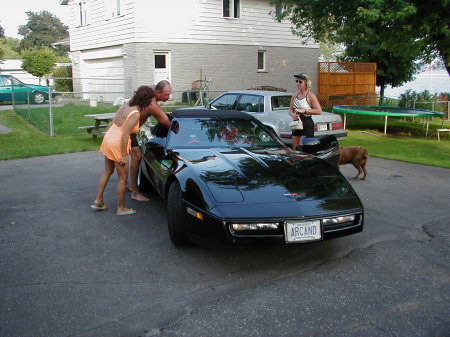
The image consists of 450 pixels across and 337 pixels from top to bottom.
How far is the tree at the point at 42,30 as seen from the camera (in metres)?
80.3

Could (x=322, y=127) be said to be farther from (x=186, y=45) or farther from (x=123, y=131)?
(x=186, y=45)

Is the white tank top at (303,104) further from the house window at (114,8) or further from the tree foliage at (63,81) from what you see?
the tree foliage at (63,81)

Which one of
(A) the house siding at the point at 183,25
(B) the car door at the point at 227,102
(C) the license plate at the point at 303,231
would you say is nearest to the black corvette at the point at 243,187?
(C) the license plate at the point at 303,231

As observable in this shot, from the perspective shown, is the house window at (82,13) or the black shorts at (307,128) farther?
the house window at (82,13)

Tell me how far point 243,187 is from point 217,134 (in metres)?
1.56

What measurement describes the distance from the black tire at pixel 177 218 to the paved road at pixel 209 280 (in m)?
0.16

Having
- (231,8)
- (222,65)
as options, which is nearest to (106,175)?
(222,65)

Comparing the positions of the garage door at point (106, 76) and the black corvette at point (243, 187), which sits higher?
the garage door at point (106, 76)

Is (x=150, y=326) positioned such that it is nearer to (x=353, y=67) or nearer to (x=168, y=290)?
(x=168, y=290)

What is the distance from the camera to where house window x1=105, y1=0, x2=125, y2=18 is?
66.9ft

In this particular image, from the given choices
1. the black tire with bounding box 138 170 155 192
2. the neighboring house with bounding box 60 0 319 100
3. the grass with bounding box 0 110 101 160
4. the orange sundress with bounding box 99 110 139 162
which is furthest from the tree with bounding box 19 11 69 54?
the orange sundress with bounding box 99 110 139 162

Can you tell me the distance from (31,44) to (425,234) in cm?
8686

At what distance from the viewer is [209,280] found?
3885 mm

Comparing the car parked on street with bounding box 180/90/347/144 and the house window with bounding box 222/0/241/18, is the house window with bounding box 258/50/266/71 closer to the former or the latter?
the house window with bounding box 222/0/241/18
